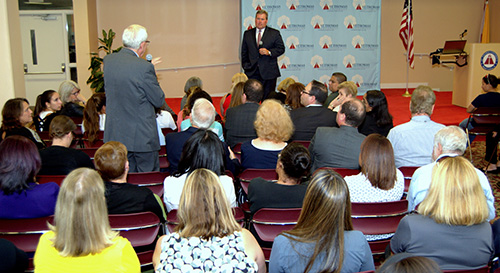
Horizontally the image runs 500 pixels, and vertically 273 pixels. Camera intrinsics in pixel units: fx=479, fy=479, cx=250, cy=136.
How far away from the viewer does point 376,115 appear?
17.3ft

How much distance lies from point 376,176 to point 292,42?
8.26m

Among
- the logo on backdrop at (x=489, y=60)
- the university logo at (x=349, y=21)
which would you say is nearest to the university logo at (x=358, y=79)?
the university logo at (x=349, y=21)

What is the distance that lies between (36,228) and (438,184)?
87.0 inches

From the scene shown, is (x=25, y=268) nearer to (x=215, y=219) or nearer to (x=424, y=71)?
(x=215, y=219)

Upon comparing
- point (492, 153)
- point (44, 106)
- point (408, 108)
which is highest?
point (44, 106)

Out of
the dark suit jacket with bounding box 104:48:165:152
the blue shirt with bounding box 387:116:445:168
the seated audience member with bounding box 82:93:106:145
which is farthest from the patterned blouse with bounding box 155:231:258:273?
the seated audience member with bounding box 82:93:106:145

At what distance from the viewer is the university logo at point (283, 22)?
35.7 ft

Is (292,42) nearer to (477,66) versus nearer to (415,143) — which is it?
(477,66)

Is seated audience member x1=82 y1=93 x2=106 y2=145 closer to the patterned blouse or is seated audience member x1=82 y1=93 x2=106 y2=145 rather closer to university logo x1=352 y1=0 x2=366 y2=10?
the patterned blouse

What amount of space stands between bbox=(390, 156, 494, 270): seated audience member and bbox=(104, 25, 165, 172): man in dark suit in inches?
104

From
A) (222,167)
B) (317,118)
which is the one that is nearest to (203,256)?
(222,167)

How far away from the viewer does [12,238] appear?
9.02 feet

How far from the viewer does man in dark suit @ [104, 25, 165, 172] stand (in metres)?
4.21

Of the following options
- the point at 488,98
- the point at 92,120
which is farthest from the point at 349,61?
the point at 92,120
